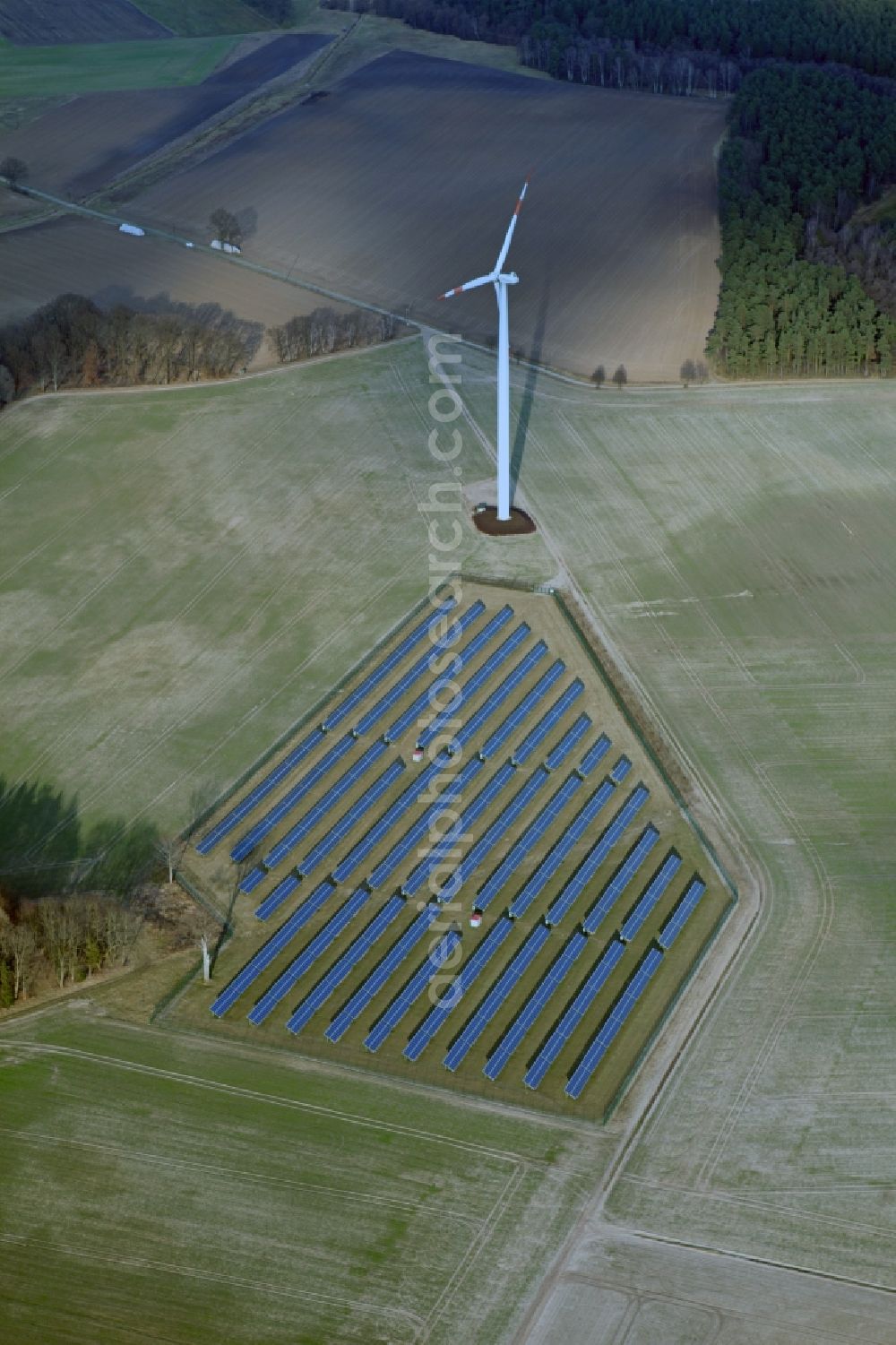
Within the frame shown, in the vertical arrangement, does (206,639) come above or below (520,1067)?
above

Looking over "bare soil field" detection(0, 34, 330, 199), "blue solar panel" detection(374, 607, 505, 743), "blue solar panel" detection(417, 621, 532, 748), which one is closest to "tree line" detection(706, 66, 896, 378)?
"blue solar panel" detection(374, 607, 505, 743)

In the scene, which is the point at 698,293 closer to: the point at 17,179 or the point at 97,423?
the point at 97,423

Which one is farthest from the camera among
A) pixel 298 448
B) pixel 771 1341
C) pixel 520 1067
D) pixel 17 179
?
pixel 17 179

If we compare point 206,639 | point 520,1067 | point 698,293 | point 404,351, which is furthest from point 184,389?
point 520,1067

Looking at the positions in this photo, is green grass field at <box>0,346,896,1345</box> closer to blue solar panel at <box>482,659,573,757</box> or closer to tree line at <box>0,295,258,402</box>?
tree line at <box>0,295,258,402</box>

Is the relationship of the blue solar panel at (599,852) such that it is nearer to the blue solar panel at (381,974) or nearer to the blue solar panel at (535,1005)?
the blue solar panel at (535,1005)

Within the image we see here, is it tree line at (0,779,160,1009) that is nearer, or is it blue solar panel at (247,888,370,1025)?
blue solar panel at (247,888,370,1025)

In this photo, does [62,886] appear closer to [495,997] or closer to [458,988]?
[458,988]

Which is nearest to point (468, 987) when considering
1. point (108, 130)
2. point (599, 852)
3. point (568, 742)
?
point (599, 852)
